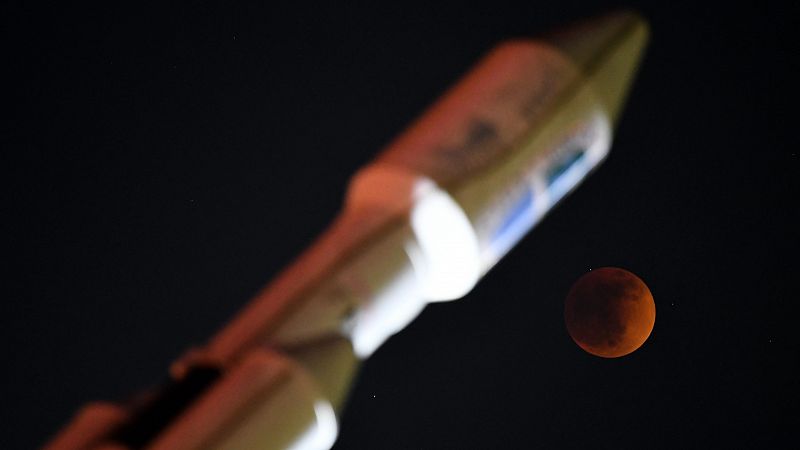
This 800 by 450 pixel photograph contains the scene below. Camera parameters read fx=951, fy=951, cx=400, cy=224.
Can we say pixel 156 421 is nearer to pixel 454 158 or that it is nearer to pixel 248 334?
pixel 248 334

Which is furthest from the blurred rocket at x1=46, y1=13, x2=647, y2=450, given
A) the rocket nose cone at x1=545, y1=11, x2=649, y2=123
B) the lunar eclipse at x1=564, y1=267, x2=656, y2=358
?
the lunar eclipse at x1=564, y1=267, x2=656, y2=358

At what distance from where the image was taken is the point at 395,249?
923 millimetres

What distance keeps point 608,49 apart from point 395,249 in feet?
1.30

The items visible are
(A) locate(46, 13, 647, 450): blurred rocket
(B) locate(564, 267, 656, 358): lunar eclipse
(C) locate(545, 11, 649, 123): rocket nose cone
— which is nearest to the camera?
(A) locate(46, 13, 647, 450): blurred rocket

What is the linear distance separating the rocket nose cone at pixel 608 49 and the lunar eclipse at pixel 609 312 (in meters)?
1.02

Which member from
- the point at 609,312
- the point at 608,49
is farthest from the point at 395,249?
the point at 609,312

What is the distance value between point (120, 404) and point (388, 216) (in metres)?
0.31

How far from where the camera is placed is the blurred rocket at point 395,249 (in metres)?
0.79

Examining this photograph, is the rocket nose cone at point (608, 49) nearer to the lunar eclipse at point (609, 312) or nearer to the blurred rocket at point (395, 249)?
the blurred rocket at point (395, 249)

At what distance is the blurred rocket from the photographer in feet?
2.58

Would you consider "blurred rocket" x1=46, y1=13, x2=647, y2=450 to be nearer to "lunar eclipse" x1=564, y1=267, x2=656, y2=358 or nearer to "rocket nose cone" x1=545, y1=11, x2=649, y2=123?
"rocket nose cone" x1=545, y1=11, x2=649, y2=123

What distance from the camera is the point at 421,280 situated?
96 cm

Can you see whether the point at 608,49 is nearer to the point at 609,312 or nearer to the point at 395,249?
the point at 395,249

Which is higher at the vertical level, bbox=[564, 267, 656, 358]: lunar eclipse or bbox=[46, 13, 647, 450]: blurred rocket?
bbox=[46, 13, 647, 450]: blurred rocket
